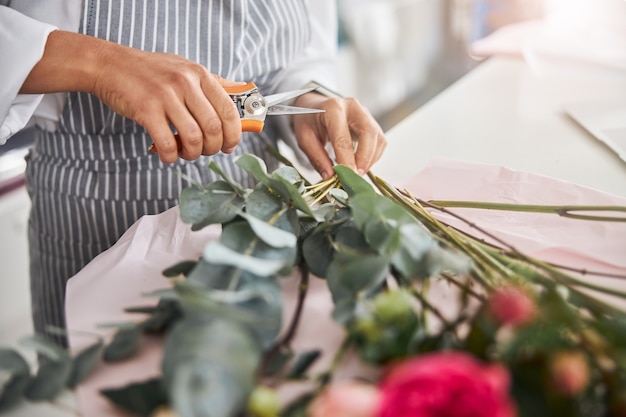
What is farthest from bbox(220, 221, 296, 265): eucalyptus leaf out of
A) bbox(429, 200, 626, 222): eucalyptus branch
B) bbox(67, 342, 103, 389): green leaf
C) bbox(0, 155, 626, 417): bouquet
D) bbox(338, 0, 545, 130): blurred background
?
bbox(338, 0, 545, 130): blurred background

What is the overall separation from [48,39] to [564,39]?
3.21 feet

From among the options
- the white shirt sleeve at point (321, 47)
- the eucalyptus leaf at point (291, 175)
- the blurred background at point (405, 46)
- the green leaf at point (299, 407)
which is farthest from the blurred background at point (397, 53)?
the green leaf at point (299, 407)

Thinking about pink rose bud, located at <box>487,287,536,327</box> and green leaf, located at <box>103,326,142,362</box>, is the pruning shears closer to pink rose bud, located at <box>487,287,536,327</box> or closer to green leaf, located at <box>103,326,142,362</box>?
green leaf, located at <box>103,326,142,362</box>

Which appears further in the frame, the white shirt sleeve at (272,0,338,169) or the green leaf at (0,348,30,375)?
the white shirt sleeve at (272,0,338,169)

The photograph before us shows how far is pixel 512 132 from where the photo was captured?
0.85 m

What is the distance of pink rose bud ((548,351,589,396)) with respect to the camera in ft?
0.74

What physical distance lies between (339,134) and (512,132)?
0.30m

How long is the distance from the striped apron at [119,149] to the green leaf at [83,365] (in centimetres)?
39

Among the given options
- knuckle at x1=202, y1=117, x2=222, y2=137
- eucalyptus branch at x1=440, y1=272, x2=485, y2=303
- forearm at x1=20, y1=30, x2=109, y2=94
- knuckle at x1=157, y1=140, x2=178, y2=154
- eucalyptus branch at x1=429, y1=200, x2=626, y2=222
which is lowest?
eucalyptus branch at x1=429, y1=200, x2=626, y2=222

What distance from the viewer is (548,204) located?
0.57 metres

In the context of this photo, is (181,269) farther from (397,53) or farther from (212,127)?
(397,53)

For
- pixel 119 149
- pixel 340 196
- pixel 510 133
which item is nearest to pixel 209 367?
pixel 340 196

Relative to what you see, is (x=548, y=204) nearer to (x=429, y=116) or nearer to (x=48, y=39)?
(x=429, y=116)

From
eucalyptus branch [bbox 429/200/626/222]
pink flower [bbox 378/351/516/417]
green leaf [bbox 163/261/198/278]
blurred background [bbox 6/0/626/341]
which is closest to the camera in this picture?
pink flower [bbox 378/351/516/417]
